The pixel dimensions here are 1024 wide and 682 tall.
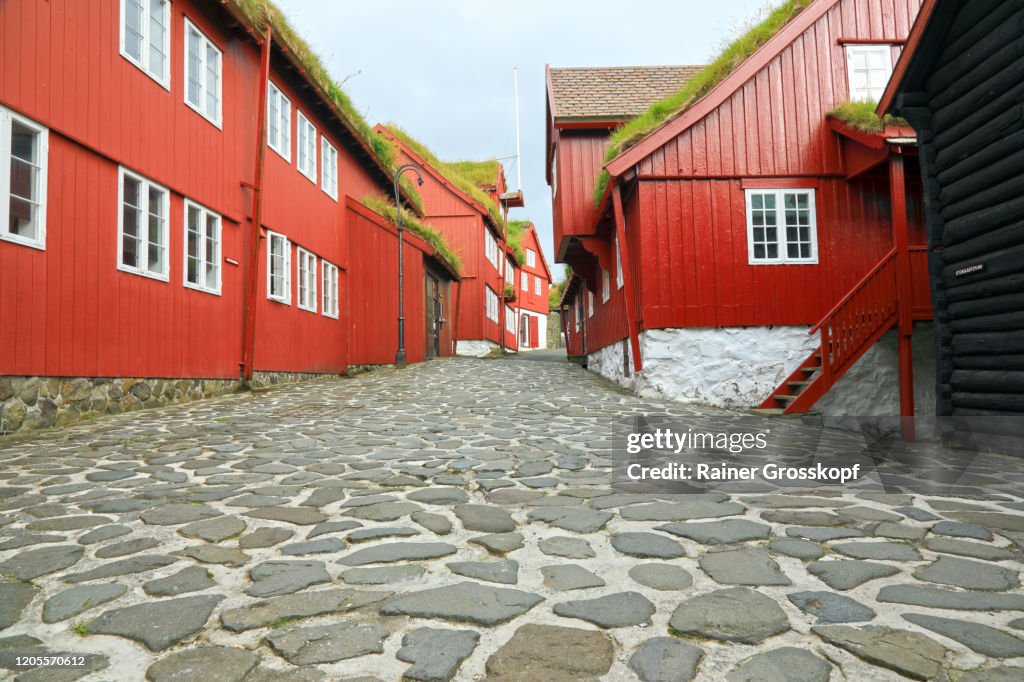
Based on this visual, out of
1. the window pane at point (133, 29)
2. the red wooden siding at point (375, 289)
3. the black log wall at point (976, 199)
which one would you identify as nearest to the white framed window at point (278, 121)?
the window pane at point (133, 29)

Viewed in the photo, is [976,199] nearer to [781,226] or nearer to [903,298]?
[903,298]

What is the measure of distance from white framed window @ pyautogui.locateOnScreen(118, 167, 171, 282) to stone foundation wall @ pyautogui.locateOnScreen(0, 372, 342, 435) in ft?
4.71

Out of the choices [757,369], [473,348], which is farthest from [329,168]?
[473,348]

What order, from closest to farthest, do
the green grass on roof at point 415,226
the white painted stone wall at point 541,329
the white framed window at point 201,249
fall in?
1. the white framed window at point 201,249
2. the green grass on roof at point 415,226
3. the white painted stone wall at point 541,329

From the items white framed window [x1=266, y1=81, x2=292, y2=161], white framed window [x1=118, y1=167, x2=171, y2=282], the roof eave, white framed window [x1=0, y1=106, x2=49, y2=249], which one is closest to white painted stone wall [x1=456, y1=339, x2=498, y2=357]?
white framed window [x1=266, y1=81, x2=292, y2=161]

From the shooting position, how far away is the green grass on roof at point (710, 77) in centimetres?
1063

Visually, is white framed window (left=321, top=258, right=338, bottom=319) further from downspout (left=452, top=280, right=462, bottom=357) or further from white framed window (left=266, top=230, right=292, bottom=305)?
downspout (left=452, top=280, right=462, bottom=357)

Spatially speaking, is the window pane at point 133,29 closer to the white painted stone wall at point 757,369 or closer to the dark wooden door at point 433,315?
the white painted stone wall at point 757,369

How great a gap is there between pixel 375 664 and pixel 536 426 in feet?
17.4

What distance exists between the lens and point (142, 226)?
816cm

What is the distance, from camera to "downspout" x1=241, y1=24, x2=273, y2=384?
10.4 m

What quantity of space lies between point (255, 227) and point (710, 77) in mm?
7980

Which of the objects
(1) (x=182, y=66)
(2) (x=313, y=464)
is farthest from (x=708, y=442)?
(1) (x=182, y=66)

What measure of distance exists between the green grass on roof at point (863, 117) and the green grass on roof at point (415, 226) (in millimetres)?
10409
